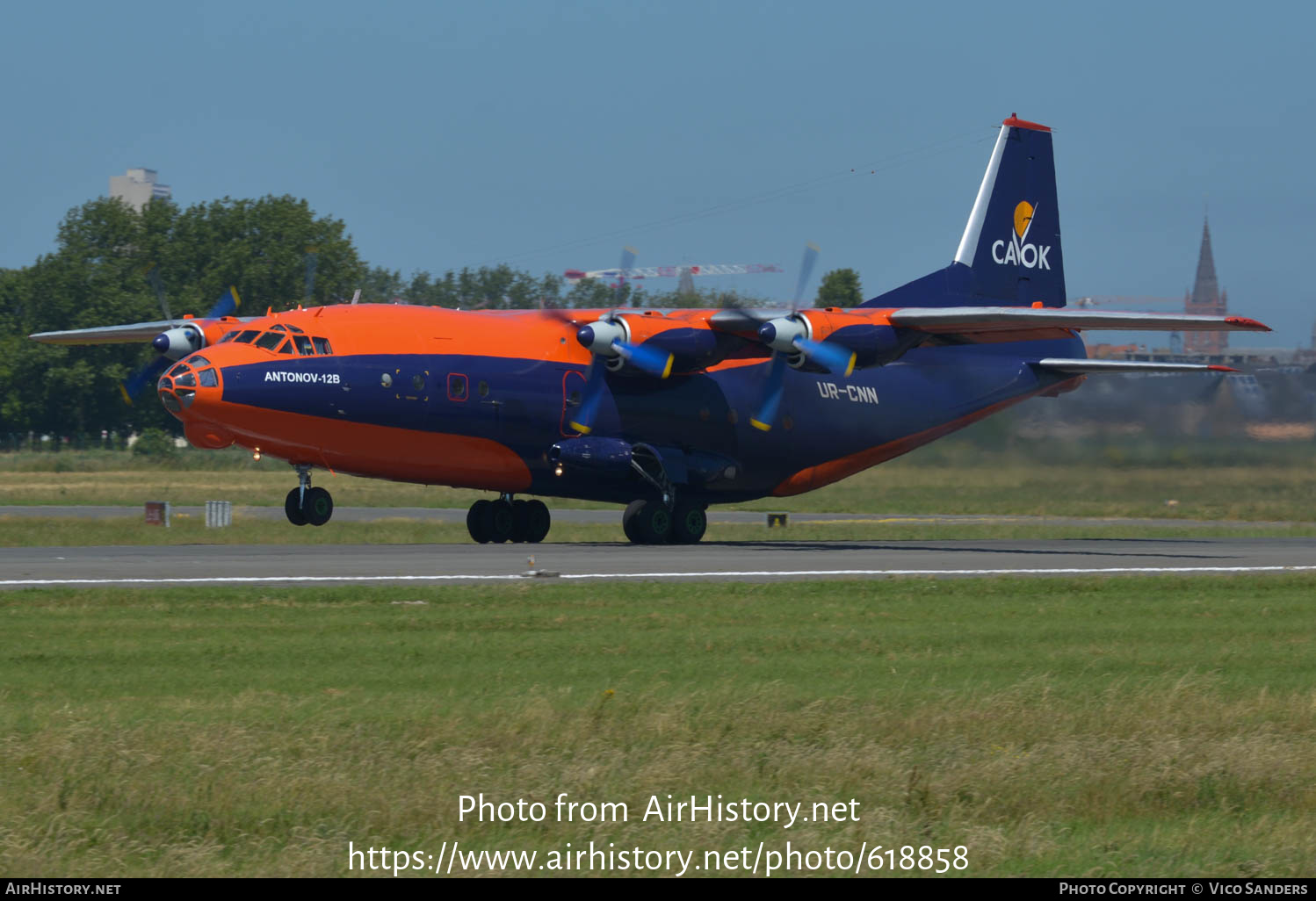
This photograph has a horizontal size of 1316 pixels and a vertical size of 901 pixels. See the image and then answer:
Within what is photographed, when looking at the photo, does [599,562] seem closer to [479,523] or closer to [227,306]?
[479,523]

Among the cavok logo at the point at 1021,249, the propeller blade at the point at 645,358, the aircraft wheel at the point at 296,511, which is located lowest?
the aircraft wheel at the point at 296,511

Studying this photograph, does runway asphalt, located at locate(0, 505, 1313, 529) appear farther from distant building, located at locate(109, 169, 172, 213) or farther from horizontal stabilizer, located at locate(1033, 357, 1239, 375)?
distant building, located at locate(109, 169, 172, 213)

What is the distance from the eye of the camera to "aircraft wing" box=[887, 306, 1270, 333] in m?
27.8

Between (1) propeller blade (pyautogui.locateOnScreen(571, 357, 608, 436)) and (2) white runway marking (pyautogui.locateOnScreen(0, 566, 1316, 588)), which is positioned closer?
(2) white runway marking (pyautogui.locateOnScreen(0, 566, 1316, 588))

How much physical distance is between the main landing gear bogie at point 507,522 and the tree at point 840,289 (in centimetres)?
5682

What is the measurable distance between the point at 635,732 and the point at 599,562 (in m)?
14.1

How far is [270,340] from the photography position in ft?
88.2

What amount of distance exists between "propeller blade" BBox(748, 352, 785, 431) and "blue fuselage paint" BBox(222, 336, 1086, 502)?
166 centimetres

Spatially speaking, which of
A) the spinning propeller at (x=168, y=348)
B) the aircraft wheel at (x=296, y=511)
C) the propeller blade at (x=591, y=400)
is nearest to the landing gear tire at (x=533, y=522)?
the propeller blade at (x=591, y=400)

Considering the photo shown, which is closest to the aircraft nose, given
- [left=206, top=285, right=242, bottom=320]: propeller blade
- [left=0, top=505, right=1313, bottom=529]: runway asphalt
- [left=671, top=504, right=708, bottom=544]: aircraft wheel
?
[left=206, top=285, right=242, bottom=320]: propeller blade

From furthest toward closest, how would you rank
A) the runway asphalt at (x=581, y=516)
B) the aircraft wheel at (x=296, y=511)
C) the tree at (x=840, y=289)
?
the tree at (x=840, y=289)
the runway asphalt at (x=581, y=516)
the aircraft wheel at (x=296, y=511)

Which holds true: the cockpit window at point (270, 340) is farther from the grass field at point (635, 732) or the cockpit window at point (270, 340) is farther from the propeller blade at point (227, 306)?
the grass field at point (635, 732)

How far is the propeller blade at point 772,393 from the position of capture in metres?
29.7

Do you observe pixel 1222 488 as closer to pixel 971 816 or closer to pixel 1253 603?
pixel 1253 603
